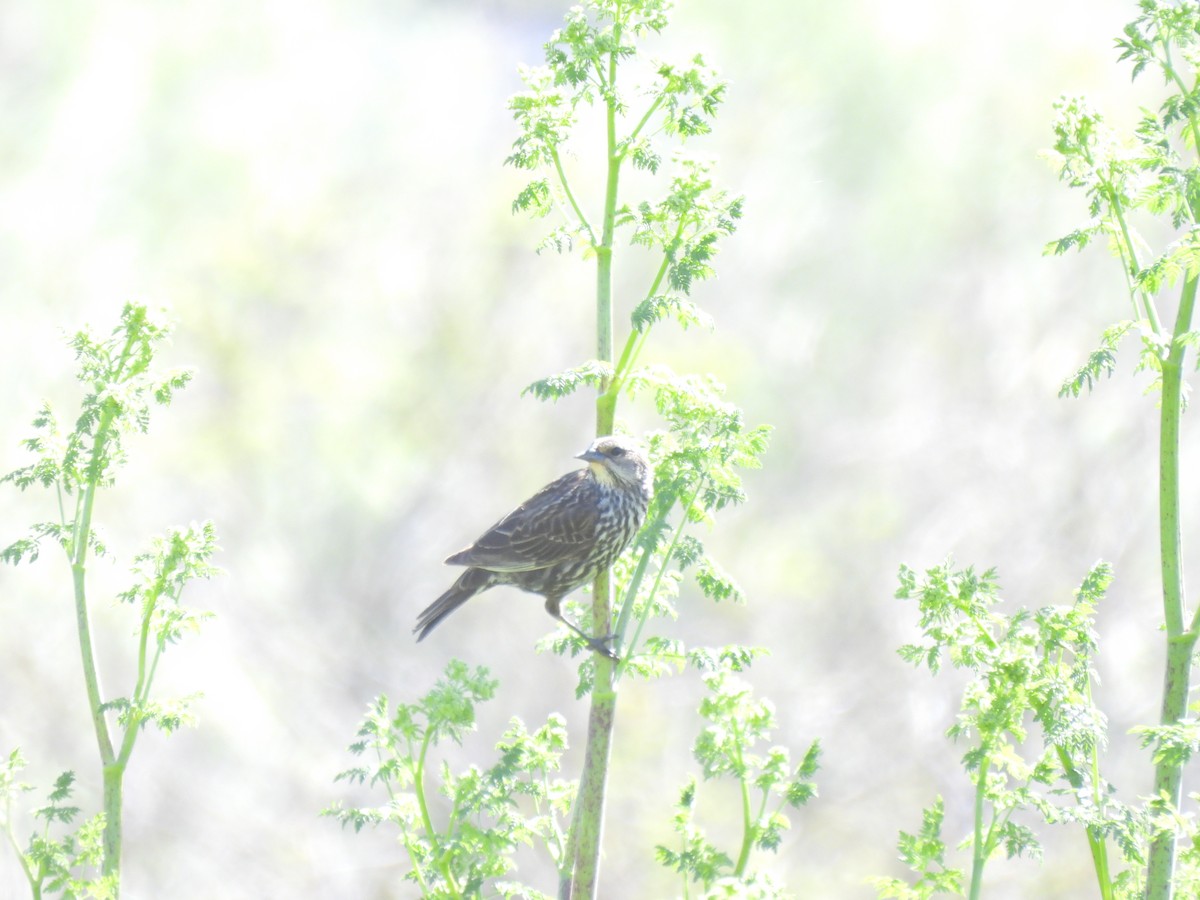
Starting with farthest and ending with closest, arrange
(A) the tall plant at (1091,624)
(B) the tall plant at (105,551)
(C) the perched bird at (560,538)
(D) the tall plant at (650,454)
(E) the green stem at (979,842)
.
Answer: (C) the perched bird at (560,538), (B) the tall plant at (105,551), (D) the tall plant at (650,454), (E) the green stem at (979,842), (A) the tall plant at (1091,624)

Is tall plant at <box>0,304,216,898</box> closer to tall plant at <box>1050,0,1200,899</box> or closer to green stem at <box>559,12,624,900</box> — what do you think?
green stem at <box>559,12,624,900</box>

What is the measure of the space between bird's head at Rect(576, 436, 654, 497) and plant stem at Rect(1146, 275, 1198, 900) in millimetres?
1059

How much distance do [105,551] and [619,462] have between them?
46.0 inches

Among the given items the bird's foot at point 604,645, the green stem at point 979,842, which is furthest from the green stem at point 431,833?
the green stem at point 979,842

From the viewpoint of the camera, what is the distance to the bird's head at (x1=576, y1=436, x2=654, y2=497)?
9.72 ft

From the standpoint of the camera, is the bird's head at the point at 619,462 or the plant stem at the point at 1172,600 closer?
the plant stem at the point at 1172,600

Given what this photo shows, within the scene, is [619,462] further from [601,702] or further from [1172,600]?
[1172,600]

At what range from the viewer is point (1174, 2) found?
2395mm

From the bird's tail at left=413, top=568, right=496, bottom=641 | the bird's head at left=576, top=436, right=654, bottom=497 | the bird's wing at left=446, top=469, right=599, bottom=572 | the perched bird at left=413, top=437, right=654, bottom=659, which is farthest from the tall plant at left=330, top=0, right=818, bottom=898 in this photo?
the bird's tail at left=413, top=568, right=496, bottom=641

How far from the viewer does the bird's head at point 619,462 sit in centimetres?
296

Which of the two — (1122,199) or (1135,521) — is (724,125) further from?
(1122,199)

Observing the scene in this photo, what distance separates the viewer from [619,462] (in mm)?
3168

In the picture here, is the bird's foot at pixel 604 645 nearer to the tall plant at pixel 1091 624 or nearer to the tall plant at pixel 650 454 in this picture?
the tall plant at pixel 650 454

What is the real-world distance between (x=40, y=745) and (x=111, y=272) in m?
1.77
